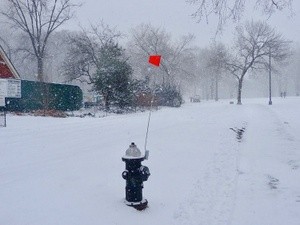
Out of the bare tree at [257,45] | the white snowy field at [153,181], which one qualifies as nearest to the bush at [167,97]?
the bare tree at [257,45]

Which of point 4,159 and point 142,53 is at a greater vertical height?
point 142,53

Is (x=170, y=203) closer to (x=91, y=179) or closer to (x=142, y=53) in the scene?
(x=91, y=179)

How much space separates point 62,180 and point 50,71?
7502cm

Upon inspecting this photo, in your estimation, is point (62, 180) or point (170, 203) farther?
point (62, 180)

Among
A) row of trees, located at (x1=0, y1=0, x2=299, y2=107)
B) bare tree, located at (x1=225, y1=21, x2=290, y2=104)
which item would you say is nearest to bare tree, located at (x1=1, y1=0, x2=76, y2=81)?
row of trees, located at (x1=0, y1=0, x2=299, y2=107)

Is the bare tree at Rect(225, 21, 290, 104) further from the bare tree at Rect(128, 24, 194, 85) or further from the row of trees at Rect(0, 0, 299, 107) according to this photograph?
the bare tree at Rect(128, 24, 194, 85)

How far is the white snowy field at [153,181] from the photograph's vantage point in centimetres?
534

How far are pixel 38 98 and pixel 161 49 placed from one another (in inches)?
1384

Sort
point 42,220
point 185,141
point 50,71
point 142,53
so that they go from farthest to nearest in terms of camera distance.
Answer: point 50,71 < point 142,53 < point 185,141 < point 42,220

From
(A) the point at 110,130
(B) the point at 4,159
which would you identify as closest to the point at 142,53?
(A) the point at 110,130

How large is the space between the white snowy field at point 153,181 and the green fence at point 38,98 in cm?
1341

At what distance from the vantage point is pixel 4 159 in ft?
26.2

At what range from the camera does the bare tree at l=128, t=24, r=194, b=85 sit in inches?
2290

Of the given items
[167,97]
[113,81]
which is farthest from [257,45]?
[113,81]
